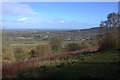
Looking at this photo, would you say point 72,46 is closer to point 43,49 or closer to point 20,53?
point 43,49

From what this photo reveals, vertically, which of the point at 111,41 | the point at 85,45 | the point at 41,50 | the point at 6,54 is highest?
the point at 111,41

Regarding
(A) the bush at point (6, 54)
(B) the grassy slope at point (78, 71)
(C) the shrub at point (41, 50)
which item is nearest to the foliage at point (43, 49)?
(C) the shrub at point (41, 50)

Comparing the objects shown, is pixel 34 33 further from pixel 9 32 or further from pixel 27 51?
pixel 9 32

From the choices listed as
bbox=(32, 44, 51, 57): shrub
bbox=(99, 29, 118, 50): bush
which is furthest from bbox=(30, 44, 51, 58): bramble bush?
bbox=(99, 29, 118, 50): bush

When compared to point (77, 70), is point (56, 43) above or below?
above

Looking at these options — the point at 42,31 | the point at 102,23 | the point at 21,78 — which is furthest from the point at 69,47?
the point at 21,78

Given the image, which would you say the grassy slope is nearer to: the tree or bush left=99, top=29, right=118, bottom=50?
bush left=99, top=29, right=118, bottom=50

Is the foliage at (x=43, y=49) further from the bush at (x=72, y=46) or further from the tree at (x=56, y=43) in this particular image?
the bush at (x=72, y=46)

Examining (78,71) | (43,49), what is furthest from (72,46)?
(78,71)
